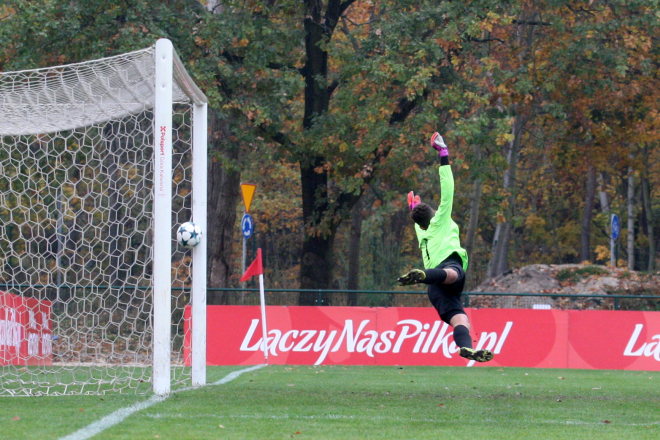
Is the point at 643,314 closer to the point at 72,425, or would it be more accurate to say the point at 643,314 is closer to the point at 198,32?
the point at 198,32

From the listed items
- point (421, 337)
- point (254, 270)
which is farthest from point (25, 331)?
point (421, 337)

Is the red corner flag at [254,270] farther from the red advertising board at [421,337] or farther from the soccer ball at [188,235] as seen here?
the soccer ball at [188,235]

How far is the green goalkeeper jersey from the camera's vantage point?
774cm

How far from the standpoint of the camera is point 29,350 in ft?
36.1

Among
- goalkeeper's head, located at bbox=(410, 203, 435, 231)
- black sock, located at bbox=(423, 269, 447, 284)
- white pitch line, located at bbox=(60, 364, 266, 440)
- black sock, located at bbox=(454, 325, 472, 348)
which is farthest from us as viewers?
goalkeeper's head, located at bbox=(410, 203, 435, 231)

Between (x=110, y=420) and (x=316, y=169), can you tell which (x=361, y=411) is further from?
(x=316, y=169)

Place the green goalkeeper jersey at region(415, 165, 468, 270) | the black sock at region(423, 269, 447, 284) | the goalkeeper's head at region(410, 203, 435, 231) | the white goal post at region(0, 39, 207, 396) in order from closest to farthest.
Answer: the black sock at region(423, 269, 447, 284) → the green goalkeeper jersey at region(415, 165, 468, 270) → the goalkeeper's head at region(410, 203, 435, 231) → the white goal post at region(0, 39, 207, 396)

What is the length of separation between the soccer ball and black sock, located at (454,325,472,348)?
3.15 metres

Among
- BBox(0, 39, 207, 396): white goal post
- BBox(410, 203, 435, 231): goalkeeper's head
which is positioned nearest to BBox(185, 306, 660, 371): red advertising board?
BBox(0, 39, 207, 396): white goal post

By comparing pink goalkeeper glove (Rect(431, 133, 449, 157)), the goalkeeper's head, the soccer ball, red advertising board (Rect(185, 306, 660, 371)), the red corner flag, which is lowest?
red advertising board (Rect(185, 306, 660, 371))

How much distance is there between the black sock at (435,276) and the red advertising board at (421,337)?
8.22 metres

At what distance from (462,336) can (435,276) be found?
0.73 meters

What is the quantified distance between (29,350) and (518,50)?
1336 centimetres

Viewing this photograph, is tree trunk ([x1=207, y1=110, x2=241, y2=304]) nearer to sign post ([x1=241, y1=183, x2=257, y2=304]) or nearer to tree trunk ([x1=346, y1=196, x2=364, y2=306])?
sign post ([x1=241, y1=183, x2=257, y2=304])
